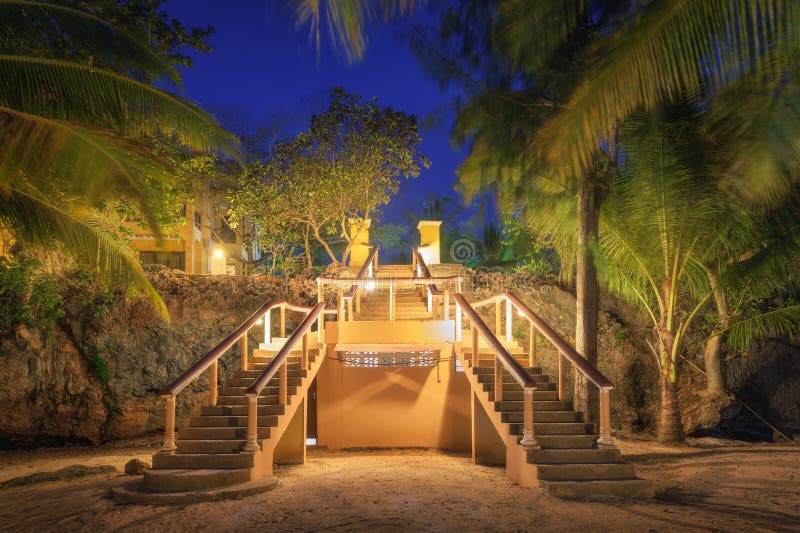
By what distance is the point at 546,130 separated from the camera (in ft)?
16.9

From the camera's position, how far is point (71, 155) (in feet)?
19.6

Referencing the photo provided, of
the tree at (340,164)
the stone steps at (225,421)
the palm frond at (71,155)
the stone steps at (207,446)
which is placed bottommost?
the stone steps at (207,446)

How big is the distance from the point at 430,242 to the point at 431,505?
53.8 feet

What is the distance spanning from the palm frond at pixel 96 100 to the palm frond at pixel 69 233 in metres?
1.03

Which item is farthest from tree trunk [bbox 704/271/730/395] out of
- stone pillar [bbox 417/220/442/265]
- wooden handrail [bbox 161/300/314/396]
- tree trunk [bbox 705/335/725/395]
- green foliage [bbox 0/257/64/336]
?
green foliage [bbox 0/257/64/336]

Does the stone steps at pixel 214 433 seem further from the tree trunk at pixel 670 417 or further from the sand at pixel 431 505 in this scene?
the tree trunk at pixel 670 417

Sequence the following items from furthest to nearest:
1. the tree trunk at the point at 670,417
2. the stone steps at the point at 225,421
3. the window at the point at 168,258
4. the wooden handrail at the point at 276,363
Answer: the window at the point at 168,258, the tree trunk at the point at 670,417, the stone steps at the point at 225,421, the wooden handrail at the point at 276,363

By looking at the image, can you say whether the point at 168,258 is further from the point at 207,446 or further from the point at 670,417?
the point at 670,417

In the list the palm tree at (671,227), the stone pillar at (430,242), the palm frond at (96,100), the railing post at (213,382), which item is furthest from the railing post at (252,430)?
the stone pillar at (430,242)

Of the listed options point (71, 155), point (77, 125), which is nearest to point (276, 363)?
point (71, 155)

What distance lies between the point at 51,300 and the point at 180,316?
273 centimetres

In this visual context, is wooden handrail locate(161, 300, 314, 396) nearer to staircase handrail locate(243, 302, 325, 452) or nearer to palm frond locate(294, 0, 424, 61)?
staircase handrail locate(243, 302, 325, 452)

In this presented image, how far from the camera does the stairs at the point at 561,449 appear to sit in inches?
236

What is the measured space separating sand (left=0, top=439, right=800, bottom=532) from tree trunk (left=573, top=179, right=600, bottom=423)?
116 inches
